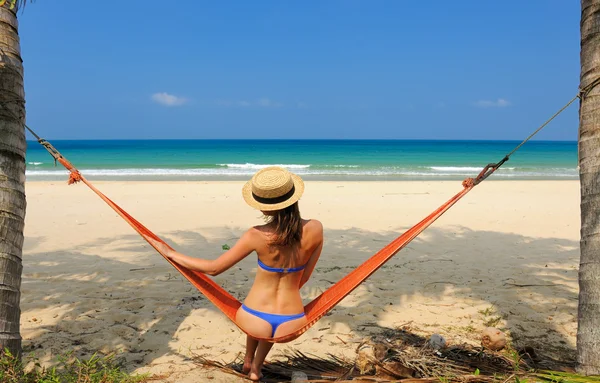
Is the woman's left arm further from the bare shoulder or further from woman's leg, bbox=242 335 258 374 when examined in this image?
woman's leg, bbox=242 335 258 374

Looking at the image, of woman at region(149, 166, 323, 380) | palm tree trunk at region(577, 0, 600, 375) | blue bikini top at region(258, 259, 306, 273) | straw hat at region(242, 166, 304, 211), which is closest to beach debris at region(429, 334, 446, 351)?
palm tree trunk at region(577, 0, 600, 375)

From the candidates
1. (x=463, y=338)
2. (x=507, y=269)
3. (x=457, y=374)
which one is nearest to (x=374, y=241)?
(x=507, y=269)

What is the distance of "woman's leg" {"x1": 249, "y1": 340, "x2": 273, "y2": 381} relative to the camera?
227 centimetres

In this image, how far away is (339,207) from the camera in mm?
8234

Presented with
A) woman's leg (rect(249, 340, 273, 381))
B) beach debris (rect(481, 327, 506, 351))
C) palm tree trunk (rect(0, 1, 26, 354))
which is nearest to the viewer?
palm tree trunk (rect(0, 1, 26, 354))

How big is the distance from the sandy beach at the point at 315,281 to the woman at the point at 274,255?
48 centimetres

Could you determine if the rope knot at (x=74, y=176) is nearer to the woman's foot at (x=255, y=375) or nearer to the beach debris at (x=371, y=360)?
the woman's foot at (x=255, y=375)

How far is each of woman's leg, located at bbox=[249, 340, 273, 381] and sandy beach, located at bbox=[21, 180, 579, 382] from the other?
0.60 ft

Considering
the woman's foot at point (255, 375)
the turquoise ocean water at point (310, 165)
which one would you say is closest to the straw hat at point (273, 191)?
the woman's foot at point (255, 375)

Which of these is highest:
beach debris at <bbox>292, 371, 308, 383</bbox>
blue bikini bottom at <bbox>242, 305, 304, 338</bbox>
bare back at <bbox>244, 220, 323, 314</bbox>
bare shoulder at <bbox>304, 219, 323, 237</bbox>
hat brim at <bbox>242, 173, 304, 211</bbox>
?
hat brim at <bbox>242, 173, 304, 211</bbox>

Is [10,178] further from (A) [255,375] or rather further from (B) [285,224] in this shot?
(A) [255,375]

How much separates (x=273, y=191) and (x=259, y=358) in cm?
83

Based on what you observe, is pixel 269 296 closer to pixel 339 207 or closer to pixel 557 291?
pixel 557 291

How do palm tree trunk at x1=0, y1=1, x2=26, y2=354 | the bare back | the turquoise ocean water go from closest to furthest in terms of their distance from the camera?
palm tree trunk at x1=0, y1=1, x2=26, y2=354 < the bare back < the turquoise ocean water
